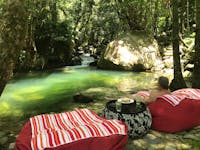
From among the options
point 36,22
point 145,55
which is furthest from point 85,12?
point 145,55

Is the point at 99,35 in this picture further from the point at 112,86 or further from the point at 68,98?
the point at 68,98

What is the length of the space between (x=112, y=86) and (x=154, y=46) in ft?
20.8

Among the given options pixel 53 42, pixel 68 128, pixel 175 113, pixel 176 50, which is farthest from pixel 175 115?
pixel 53 42

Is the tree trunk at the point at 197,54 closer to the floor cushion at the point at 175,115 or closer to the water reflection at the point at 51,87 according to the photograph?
the water reflection at the point at 51,87

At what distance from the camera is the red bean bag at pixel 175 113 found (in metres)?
4.78

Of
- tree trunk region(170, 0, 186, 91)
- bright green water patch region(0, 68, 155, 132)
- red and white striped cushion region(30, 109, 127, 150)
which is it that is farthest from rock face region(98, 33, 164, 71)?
red and white striped cushion region(30, 109, 127, 150)

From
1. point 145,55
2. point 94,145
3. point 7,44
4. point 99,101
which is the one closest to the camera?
point 94,145

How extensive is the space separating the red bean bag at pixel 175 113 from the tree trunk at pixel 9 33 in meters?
2.60

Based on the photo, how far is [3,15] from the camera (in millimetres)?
4141

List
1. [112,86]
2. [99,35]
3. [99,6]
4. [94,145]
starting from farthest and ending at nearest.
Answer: [99,35] < [99,6] < [112,86] < [94,145]

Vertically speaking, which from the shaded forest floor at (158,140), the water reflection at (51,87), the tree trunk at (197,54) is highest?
the tree trunk at (197,54)

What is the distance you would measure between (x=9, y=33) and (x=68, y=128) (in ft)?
5.54

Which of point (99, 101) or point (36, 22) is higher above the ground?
point (36, 22)

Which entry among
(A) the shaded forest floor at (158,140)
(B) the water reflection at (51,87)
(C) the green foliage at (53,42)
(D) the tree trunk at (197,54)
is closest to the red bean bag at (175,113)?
(A) the shaded forest floor at (158,140)
